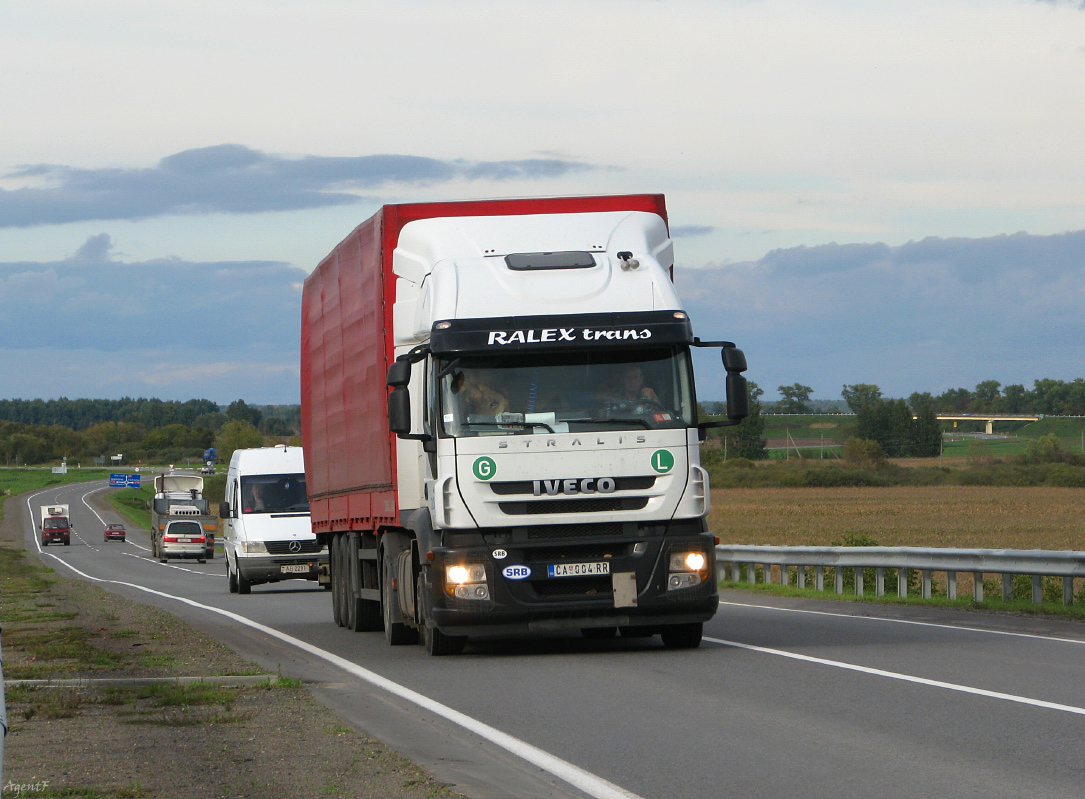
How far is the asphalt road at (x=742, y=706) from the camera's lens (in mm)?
7215

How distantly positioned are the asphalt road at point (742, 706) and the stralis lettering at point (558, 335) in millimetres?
2706

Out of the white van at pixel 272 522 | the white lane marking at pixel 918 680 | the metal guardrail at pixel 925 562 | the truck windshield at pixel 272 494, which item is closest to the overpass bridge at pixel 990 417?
the white van at pixel 272 522

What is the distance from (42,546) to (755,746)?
92.3m

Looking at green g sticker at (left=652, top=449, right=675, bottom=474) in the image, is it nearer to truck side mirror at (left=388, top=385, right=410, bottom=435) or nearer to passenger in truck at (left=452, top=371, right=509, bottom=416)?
passenger in truck at (left=452, top=371, right=509, bottom=416)

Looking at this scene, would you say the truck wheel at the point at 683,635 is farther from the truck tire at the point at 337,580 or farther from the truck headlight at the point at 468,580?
the truck tire at the point at 337,580

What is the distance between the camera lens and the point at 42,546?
94125mm

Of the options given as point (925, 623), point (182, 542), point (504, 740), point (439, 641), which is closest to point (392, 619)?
point (439, 641)

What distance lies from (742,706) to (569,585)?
10.5ft

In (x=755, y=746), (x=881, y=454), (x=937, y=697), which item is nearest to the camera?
(x=755, y=746)

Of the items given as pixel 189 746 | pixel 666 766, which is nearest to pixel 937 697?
pixel 666 766

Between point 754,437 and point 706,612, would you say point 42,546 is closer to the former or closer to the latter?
point 754,437

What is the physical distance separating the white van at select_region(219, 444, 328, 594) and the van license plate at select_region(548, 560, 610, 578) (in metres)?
17.9

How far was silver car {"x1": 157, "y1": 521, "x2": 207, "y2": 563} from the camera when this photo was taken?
65.5m

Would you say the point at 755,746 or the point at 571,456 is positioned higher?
the point at 571,456
